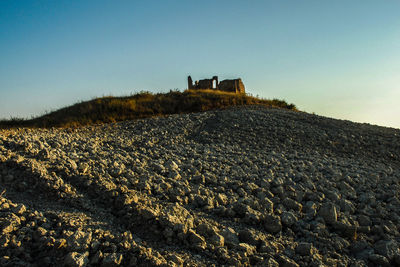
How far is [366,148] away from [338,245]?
6402mm

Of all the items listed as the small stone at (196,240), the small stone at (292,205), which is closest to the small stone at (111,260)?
the small stone at (196,240)

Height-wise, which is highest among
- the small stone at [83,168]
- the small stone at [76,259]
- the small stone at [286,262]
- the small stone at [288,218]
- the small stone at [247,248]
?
the small stone at [83,168]

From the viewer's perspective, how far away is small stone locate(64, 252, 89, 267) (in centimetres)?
263

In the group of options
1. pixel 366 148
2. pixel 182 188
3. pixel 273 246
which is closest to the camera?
pixel 273 246

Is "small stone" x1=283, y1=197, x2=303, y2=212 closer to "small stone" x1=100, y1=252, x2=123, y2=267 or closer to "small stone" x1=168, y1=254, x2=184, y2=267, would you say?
"small stone" x1=168, y1=254, x2=184, y2=267

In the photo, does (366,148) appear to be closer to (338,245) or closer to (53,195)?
(338,245)

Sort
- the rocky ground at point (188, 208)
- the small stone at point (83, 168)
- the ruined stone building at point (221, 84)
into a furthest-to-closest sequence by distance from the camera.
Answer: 1. the ruined stone building at point (221, 84)
2. the small stone at point (83, 168)
3. the rocky ground at point (188, 208)

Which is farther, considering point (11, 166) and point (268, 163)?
point (268, 163)

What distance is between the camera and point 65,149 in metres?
5.69

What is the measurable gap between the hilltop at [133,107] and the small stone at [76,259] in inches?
389

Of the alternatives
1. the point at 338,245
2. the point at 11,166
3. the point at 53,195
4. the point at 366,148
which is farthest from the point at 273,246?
the point at 366,148

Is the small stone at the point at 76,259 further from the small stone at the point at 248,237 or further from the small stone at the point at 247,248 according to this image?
the small stone at the point at 248,237

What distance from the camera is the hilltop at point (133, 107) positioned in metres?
12.8

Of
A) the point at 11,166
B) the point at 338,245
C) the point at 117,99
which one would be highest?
the point at 117,99
